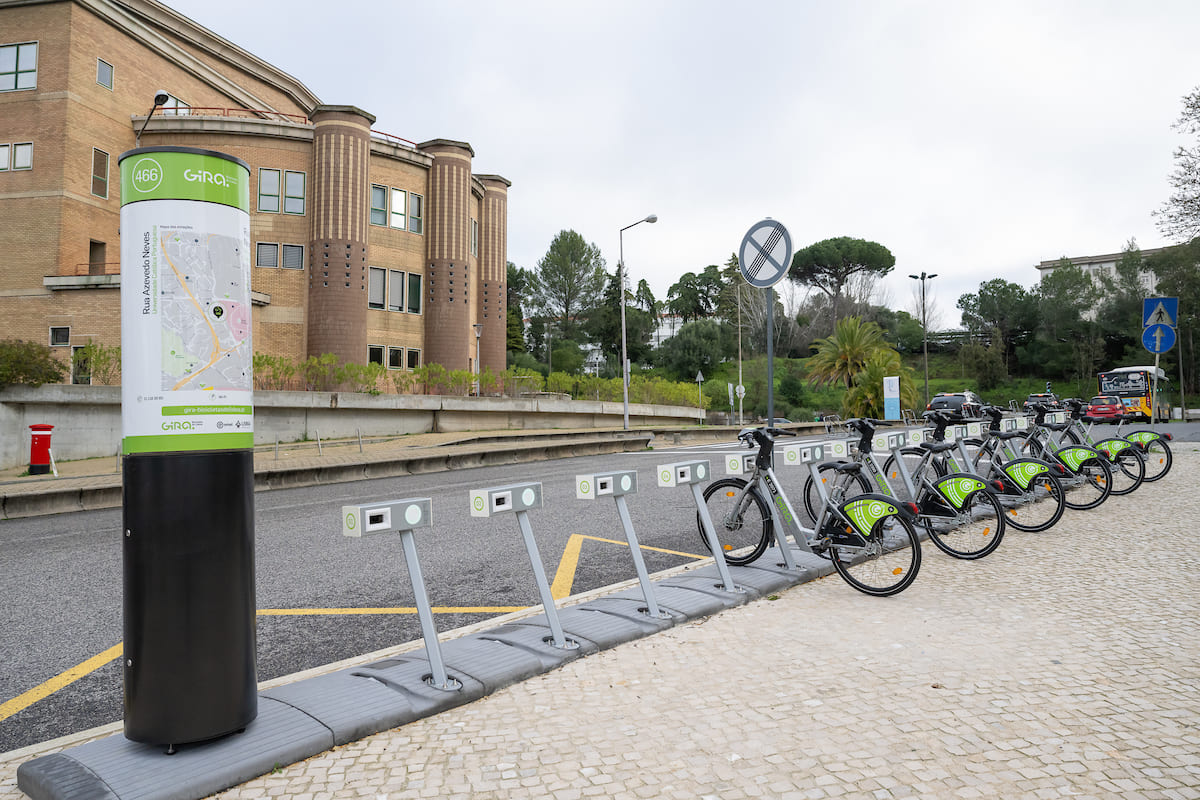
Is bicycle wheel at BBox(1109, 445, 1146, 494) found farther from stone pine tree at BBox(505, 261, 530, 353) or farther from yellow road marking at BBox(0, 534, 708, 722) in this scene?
stone pine tree at BBox(505, 261, 530, 353)

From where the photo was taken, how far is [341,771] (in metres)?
3.04

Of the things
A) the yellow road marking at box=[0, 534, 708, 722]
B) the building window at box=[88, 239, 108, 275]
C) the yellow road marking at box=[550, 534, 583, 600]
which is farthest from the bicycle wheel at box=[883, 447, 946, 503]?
the building window at box=[88, 239, 108, 275]

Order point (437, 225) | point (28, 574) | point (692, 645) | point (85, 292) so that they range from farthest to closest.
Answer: point (437, 225)
point (85, 292)
point (28, 574)
point (692, 645)

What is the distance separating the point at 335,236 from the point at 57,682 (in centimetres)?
2926

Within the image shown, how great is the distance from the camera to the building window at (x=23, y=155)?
2716 centimetres

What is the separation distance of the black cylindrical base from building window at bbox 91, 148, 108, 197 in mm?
31470

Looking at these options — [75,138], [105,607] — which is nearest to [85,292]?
[75,138]

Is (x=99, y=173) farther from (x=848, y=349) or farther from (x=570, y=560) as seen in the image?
(x=848, y=349)

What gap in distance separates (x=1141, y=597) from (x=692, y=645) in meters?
3.34

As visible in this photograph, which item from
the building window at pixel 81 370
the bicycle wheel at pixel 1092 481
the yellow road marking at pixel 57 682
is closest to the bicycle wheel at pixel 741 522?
the yellow road marking at pixel 57 682

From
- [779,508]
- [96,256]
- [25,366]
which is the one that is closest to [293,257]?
[96,256]

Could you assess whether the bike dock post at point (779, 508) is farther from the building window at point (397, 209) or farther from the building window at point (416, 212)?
the building window at point (416, 212)

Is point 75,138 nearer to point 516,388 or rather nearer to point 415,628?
point 516,388

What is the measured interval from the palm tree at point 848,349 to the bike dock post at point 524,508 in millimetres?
43642
